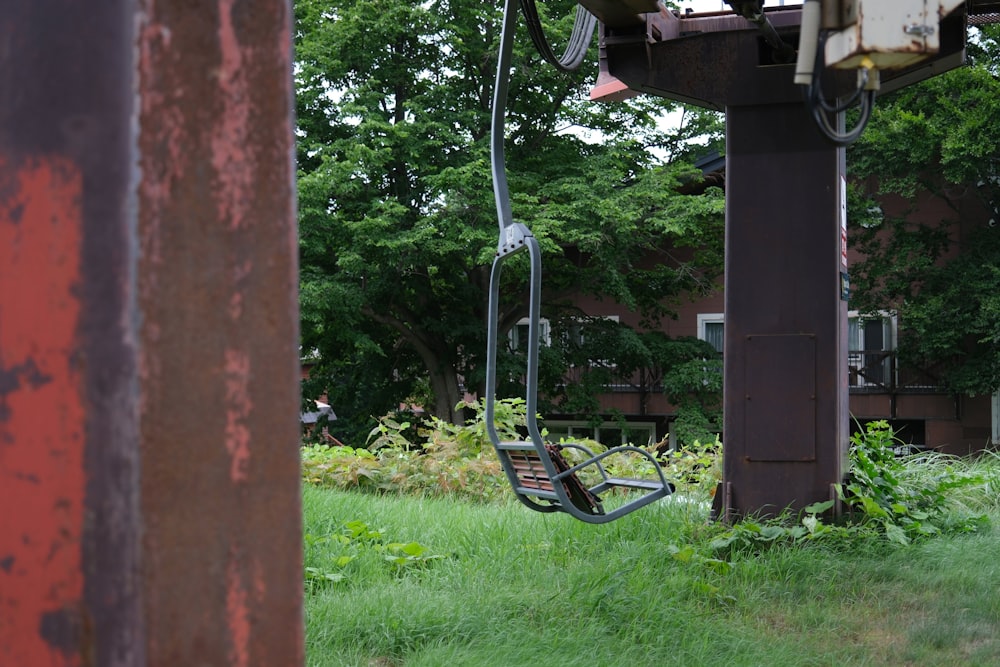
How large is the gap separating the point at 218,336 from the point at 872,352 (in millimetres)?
23519

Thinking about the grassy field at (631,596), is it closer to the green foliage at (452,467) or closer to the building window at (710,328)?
the green foliage at (452,467)

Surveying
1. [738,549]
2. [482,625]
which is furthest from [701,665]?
[738,549]

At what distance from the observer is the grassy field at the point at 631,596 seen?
4.21m

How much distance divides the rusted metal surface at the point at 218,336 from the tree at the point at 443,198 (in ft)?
59.0

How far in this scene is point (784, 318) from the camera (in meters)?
6.22

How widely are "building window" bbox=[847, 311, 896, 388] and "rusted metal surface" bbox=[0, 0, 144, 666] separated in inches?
890

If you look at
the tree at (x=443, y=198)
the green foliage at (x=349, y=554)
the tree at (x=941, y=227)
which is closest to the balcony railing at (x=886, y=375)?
the tree at (x=941, y=227)

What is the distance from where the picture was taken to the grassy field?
4.21 m

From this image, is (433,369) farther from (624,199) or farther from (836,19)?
(836,19)

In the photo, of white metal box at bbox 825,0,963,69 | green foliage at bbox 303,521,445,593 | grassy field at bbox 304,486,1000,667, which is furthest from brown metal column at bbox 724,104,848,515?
white metal box at bbox 825,0,963,69

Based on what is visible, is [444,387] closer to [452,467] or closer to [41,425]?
[452,467]

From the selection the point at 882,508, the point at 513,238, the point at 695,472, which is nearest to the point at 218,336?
the point at 513,238

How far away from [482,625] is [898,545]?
262 cm

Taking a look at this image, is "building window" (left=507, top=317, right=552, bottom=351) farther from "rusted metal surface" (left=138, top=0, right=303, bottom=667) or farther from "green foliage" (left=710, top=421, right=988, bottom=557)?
"rusted metal surface" (left=138, top=0, right=303, bottom=667)
